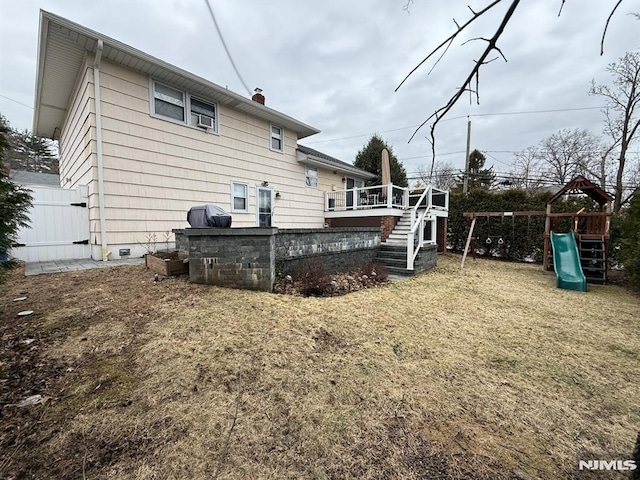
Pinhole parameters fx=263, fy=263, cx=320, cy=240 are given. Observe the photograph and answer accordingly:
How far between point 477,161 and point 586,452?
27.3m

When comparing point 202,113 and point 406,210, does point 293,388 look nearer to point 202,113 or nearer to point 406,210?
point 202,113

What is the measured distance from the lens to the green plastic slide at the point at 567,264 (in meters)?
6.70

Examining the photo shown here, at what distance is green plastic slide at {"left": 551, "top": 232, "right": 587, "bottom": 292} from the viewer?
22.0ft

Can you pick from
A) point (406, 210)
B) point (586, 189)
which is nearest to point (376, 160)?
point (406, 210)

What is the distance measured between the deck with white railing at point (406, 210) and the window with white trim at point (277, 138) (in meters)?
3.08

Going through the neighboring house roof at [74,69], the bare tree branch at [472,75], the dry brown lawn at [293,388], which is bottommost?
the dry brown lawn at [293,388]

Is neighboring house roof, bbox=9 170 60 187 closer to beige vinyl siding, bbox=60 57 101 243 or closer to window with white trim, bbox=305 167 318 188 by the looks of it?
beige vinyl siding, bbox=60 57 101 243

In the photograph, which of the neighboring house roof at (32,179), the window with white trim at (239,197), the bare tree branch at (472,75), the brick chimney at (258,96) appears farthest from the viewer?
the neighboring house roof at (32,179)

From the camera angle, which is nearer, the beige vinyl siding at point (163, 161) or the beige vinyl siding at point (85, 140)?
the beige vinyl siding at point (85, 140)

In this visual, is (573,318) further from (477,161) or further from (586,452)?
(477,161)

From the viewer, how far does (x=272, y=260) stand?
4.81m

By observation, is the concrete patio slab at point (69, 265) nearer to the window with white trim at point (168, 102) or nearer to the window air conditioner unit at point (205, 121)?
the window with white trim at point (168, 102)

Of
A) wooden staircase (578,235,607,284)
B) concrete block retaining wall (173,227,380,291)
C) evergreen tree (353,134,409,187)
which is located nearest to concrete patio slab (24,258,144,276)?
concrete block retaining wall (173,227,380,291)

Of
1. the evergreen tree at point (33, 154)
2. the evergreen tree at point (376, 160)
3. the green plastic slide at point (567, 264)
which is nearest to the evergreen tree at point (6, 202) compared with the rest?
the green plastic slide at point (567, 264)
